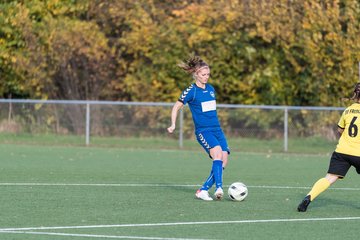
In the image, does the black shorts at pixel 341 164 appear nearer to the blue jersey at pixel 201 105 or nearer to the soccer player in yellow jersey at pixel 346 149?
the soccer player in yellow jersey at pixel 346 149

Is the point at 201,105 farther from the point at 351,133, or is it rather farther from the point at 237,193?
the point at 351,133

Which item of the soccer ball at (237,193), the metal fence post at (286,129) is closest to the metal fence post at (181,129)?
the metal fence post at (286,129)

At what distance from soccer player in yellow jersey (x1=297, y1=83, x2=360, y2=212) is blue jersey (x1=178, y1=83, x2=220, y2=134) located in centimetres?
218

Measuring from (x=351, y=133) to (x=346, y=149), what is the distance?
0.71ft

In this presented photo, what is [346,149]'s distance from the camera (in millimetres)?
12250

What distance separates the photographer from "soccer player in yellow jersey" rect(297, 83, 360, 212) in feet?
40.1

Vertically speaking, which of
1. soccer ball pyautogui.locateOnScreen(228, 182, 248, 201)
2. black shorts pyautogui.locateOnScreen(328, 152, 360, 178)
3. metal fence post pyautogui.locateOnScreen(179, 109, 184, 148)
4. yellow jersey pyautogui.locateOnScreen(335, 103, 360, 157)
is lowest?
metal fence post pyautogui.locateOnScreen(179, 109, 184, 148)

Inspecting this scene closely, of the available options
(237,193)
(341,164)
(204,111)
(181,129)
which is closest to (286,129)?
(181,129)

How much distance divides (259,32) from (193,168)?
9.75 metres

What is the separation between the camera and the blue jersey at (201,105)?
13859 millimetres

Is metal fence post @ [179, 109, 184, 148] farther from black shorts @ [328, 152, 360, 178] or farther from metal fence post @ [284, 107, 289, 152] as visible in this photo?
black shorts @ [328, 152, 360, 178]

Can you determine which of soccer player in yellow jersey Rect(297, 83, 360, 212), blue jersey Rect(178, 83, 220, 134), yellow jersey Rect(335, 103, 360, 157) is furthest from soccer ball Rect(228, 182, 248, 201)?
yellow jersey Rect(335, 103, 360, 157)

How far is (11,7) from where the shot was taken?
31219mm

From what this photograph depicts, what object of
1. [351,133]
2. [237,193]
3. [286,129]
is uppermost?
[351,133]
